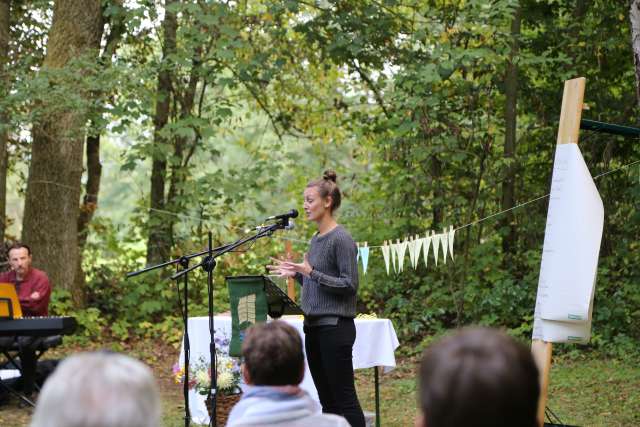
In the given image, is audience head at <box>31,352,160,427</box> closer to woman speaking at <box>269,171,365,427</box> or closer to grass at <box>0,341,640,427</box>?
woman speaking at <box>269,171,365,427</box>

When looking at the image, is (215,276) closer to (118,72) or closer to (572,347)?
(118,72)

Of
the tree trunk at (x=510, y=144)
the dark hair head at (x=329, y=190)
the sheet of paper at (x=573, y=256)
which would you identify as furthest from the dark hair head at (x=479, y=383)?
the tree trunk at (x=510, y=144)

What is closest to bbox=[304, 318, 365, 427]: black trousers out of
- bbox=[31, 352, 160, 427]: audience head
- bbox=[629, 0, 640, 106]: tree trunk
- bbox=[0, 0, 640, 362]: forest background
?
bbox=[629, 0, 640, 106]: tree trunk

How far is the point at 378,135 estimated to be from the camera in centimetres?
1255

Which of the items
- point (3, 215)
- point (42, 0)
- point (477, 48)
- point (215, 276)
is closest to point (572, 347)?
point (477, 48)

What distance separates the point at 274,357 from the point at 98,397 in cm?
121

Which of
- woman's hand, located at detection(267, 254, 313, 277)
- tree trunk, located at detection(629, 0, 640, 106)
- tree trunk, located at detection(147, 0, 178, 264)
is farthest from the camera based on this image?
tree trunk, located at detection(147, 0, 178, 264)

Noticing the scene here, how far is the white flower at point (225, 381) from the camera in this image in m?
6.38

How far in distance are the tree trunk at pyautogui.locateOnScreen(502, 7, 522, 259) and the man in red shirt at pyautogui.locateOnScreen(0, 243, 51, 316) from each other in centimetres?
587

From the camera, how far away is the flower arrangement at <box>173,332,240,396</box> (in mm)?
6383

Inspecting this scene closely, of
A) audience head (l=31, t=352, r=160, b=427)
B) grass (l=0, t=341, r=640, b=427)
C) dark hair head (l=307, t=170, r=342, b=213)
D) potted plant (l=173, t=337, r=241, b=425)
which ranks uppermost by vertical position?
dark hair head (l=307, t=170, r=342, b=213)

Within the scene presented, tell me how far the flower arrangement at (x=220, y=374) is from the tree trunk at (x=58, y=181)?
507 cm

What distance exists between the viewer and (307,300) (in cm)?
517

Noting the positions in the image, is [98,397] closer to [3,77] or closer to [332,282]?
[332,282]
